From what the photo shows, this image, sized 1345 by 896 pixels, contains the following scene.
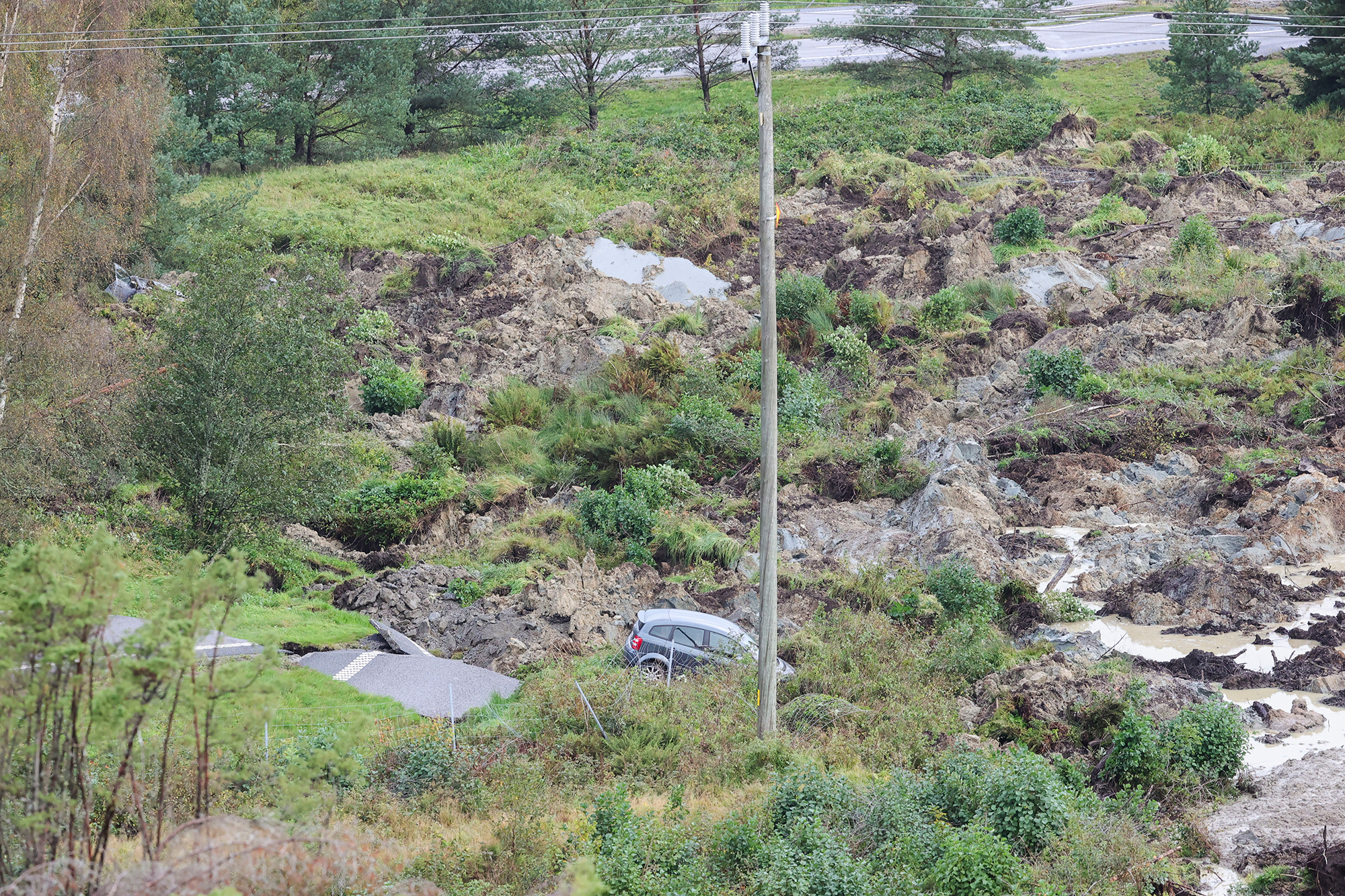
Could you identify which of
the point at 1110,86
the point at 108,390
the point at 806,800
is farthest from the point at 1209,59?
the point at 108,390

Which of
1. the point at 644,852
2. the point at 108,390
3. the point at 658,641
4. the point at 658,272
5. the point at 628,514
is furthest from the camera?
the point at 658,272

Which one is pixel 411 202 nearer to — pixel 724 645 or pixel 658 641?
pixel 658 641

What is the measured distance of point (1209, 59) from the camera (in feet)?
117

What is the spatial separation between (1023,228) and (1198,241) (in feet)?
15.1

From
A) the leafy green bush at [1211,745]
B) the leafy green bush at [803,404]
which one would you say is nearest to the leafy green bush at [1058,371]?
the leafy green bush at [803,404]

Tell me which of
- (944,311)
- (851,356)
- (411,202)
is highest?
(411,202)

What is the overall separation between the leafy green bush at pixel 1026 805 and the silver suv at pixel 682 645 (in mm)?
4649

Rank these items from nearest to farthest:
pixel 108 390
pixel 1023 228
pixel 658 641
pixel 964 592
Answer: pixel 658 641 < pixel 964 592 < pixel 108 390 < pixel 1023 228

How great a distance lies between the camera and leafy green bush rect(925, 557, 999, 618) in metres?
16.1

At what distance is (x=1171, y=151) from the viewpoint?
33.5m

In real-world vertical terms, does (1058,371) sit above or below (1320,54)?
below

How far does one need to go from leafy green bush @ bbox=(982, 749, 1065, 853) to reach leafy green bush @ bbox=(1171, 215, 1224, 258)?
20235mm

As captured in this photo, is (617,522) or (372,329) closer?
(617,522)

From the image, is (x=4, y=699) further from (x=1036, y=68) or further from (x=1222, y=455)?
(x=1036, y=68)
